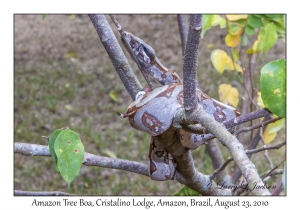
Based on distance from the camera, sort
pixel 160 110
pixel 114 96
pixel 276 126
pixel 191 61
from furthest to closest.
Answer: pixel 114 96, pixel 276 126, pixel 160 110, pixel 191 61

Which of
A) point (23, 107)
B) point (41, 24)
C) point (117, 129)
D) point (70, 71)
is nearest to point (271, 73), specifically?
point (117, 129)

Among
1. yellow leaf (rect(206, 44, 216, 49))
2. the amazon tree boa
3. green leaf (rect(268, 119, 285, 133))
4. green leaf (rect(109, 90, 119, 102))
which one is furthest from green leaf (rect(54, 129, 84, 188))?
yellow leaf (rect(206, 44, 216, 49))

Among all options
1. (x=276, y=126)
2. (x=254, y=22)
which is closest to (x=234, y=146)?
(x=276, y=126)

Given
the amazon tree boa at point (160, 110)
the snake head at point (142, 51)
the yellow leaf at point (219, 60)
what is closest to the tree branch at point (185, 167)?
the amazon tree boa at point (160, 110)

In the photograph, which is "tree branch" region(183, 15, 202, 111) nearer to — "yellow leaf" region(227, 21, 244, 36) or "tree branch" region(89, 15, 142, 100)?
"tree branch" region(89, 15, 142, 100)

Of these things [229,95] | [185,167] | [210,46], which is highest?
[210,46]

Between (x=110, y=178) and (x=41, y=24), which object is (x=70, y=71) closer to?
(x=41, y=24)

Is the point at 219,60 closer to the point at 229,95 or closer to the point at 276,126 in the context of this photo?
the point at 229,95
